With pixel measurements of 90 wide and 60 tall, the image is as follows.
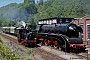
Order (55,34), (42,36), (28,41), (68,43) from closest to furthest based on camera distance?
(68,43)
(55,34)
(28,41)
(42,36)

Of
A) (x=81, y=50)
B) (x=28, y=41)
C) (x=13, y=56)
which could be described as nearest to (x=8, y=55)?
(x=13, y=56)

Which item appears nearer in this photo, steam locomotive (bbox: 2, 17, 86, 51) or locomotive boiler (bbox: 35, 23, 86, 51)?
locomotive boiler (bbox: 35, 23, 86, 51)

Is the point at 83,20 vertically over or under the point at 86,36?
over

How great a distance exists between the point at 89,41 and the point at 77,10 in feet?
380

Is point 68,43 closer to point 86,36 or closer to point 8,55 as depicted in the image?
point 8,55

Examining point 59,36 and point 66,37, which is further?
point 59,36

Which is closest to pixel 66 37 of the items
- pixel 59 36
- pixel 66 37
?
pixel 66 37

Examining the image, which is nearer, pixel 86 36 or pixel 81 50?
pixel 81 50

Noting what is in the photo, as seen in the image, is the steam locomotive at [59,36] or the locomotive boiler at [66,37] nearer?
the locomotive boiler at [66,37]

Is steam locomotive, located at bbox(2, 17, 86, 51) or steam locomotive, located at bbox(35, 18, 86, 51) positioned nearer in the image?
steam locomotive, located at bbox(35, 18, 86, 51)

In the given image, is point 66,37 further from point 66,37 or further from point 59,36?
point 59,36

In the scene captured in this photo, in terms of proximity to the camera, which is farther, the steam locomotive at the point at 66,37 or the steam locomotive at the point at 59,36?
the steam locomotive at the point at 59,36

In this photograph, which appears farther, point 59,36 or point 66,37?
point 59,36

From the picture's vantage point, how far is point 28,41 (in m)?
29.5
